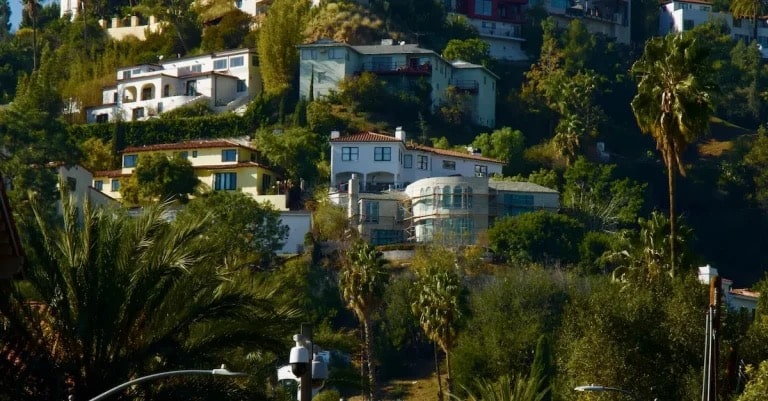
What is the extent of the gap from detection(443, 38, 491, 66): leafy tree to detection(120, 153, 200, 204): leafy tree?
39002mm

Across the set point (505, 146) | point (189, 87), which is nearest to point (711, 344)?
point (505, 146)

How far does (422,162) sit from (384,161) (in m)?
4.14

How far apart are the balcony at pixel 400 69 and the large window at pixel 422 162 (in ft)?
54.8

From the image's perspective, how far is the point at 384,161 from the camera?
145 m

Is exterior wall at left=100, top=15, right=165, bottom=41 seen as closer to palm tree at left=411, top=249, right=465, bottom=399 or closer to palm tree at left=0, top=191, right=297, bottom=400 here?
palm tree at left=411, top=249, right=465, bottom=399

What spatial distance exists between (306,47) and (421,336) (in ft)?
150

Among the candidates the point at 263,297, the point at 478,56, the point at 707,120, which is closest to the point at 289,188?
the point at 478,56

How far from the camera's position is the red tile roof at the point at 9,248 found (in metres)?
20.5

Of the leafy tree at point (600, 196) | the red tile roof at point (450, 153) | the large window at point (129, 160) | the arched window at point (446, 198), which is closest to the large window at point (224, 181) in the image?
the large window at point (129, 160)

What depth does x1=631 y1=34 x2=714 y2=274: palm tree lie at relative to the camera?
6631 cm

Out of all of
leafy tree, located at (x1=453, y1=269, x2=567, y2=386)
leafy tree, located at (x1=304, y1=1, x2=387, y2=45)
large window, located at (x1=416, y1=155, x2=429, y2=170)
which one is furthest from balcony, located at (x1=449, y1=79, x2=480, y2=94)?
leafy tree, located at (x1=453, y1=269, x2=567, y2=386)

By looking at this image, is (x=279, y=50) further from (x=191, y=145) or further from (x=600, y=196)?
(x=600, y=196)

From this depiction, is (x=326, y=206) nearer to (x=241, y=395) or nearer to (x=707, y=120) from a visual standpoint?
(x=707, y=120)

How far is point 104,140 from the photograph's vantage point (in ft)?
526
